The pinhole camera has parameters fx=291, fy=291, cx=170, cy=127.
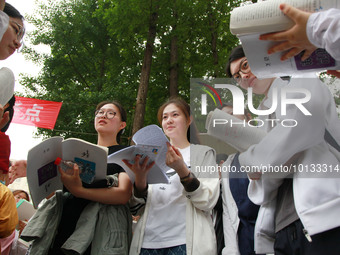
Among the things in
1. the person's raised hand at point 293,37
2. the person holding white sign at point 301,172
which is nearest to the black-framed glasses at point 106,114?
the person holding white sign at point 301,172

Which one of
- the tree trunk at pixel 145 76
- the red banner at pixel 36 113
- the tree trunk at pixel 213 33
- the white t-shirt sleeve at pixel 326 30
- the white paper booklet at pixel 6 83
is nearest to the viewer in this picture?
the white t-shirt sleeve at pixel 326 30

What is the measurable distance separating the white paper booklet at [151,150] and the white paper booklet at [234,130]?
1.62 ft

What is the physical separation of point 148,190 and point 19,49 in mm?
1290

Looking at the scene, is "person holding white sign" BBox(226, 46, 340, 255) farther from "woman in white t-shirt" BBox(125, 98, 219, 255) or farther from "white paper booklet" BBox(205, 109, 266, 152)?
"woman in white t-shirt" BBox(125, 98, 219, 255)

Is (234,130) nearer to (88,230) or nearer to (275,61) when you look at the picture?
(275,61)

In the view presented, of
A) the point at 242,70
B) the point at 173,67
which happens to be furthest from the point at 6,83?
the point at 173,67

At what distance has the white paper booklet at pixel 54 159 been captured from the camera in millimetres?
1770

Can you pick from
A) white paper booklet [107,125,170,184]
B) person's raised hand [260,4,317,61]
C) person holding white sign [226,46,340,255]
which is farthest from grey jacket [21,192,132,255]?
person's raised hand [260,4,317,61]

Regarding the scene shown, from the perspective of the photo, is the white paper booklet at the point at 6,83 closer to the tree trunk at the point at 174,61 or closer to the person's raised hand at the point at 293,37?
the person's raised hand at the point at 293,37

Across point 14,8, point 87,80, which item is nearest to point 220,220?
point 14,8

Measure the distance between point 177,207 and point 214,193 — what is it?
0.88 feet

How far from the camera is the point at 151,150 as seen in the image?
1896mm

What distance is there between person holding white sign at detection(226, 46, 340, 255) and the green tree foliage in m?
6.52

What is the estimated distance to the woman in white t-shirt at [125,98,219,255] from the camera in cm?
181
